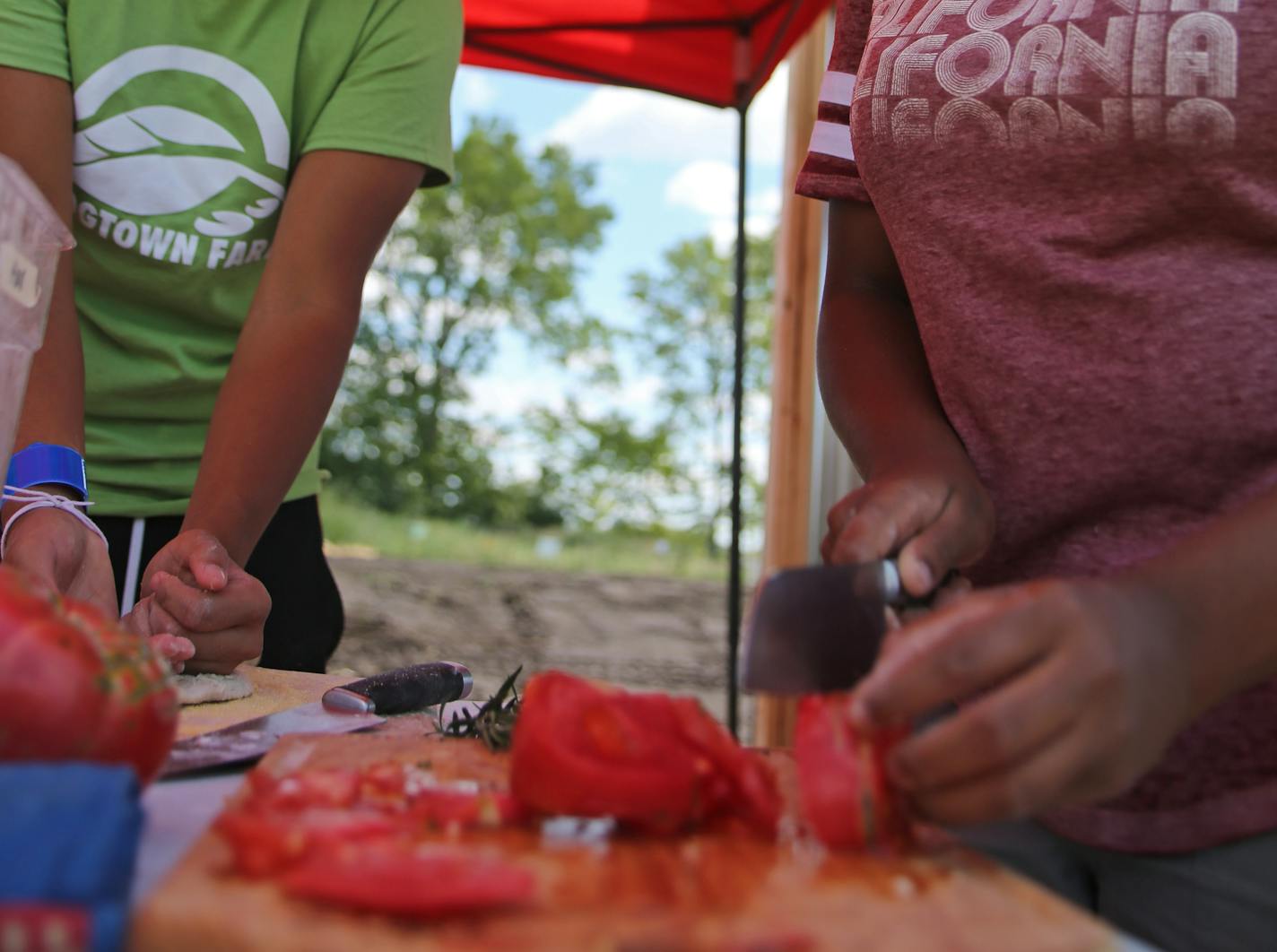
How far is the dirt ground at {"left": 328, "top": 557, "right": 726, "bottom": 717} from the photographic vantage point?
7.11 meters

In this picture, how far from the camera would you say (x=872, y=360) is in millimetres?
1335

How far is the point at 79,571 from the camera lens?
1414 mm

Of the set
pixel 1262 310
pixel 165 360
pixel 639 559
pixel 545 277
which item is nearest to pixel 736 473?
pixel 165 360

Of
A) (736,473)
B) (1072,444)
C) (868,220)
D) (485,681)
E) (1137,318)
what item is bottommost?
(485,681)

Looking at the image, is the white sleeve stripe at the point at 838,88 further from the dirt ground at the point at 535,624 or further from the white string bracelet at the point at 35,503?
the dirt ground at the point at 535,624

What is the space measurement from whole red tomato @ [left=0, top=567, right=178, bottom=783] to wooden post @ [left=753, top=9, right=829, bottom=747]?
13.2ft

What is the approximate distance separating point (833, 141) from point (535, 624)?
6390 mm

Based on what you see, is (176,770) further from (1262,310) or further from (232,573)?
(1262,310)

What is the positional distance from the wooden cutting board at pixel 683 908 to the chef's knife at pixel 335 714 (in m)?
0.29

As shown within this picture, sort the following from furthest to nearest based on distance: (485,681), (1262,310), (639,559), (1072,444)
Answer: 1. (639,559)
2. (485,681)
3. (1072,444)
4. (1262,310)

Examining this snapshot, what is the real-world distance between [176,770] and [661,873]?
0.48m

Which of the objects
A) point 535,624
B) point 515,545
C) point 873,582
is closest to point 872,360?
point 873,582

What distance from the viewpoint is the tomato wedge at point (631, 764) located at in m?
0.84

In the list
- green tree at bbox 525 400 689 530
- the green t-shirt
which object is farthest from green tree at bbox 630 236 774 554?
the green t-shirt
